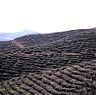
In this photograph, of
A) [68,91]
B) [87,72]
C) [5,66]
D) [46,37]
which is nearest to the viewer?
[68,91]

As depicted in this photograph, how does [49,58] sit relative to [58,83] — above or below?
above

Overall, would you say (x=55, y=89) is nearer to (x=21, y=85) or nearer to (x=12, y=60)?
(x=21, y=85)

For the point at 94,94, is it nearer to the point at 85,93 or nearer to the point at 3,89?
the point at 85,93

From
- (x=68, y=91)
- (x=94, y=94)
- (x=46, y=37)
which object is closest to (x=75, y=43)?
(x=68, y=91)

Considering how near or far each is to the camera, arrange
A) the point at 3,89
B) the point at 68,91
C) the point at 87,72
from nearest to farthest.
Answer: the point at 68,91 → the point at 87,72 → the point at 3,89

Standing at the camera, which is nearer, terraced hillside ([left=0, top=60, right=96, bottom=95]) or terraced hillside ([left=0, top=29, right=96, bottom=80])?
terraced hillside ([left=0, top=60, right=96, bottom=95])

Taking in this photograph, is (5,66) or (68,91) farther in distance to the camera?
(5,66)

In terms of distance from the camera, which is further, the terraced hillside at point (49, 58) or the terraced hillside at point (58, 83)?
the terraced hillside at point (49, 58)

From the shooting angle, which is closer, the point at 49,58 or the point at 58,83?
the point at 58,83
